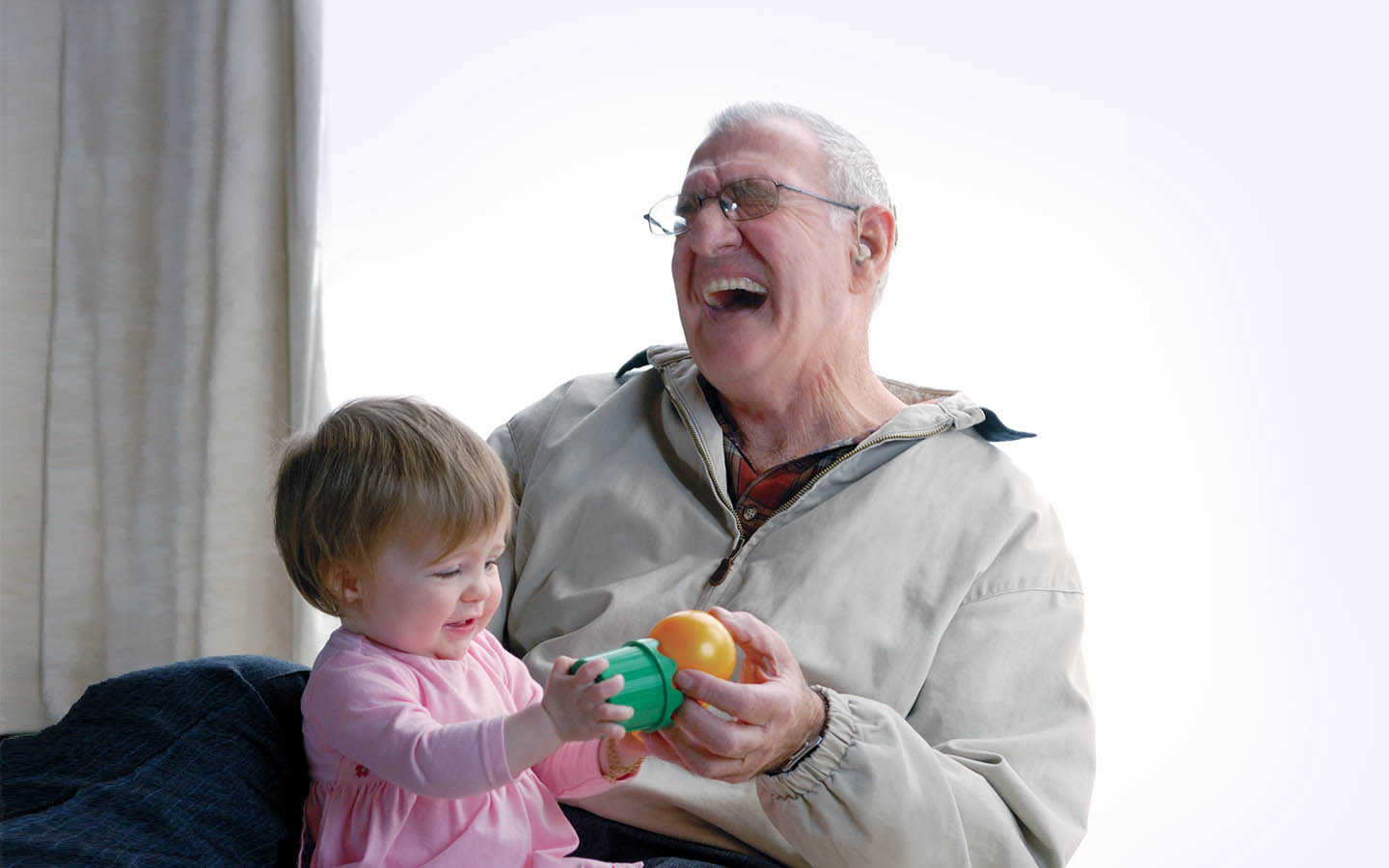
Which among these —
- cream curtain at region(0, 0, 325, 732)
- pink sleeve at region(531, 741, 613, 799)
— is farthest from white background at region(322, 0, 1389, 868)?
pink sleeve at region(531, 741, 613, 799)

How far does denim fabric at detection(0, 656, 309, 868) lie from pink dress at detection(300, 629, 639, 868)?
0.10 m

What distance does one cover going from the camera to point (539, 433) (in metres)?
1.98

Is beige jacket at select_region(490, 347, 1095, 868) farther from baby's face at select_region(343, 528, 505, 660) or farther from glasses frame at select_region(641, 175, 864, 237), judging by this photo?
baby's face at select_region(343, 528, 505, 660)

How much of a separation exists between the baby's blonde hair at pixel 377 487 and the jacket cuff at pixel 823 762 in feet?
1.36

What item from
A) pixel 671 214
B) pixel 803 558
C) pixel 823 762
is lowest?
pixel 823 762

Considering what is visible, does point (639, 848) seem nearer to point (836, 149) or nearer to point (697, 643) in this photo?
point (697, 643)

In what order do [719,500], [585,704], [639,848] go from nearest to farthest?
[585,704] → [639,848] → [719,500]

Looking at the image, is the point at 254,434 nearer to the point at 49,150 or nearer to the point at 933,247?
the point at 49,150

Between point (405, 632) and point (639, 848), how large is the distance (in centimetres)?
49

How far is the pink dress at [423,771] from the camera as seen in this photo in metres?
1.16

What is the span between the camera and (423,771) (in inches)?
45.8

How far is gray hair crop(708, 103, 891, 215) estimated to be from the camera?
1.83m

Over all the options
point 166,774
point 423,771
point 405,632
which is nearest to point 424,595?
point 405,632

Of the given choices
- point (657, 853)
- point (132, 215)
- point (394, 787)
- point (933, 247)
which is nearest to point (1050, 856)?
point (657, 853)
